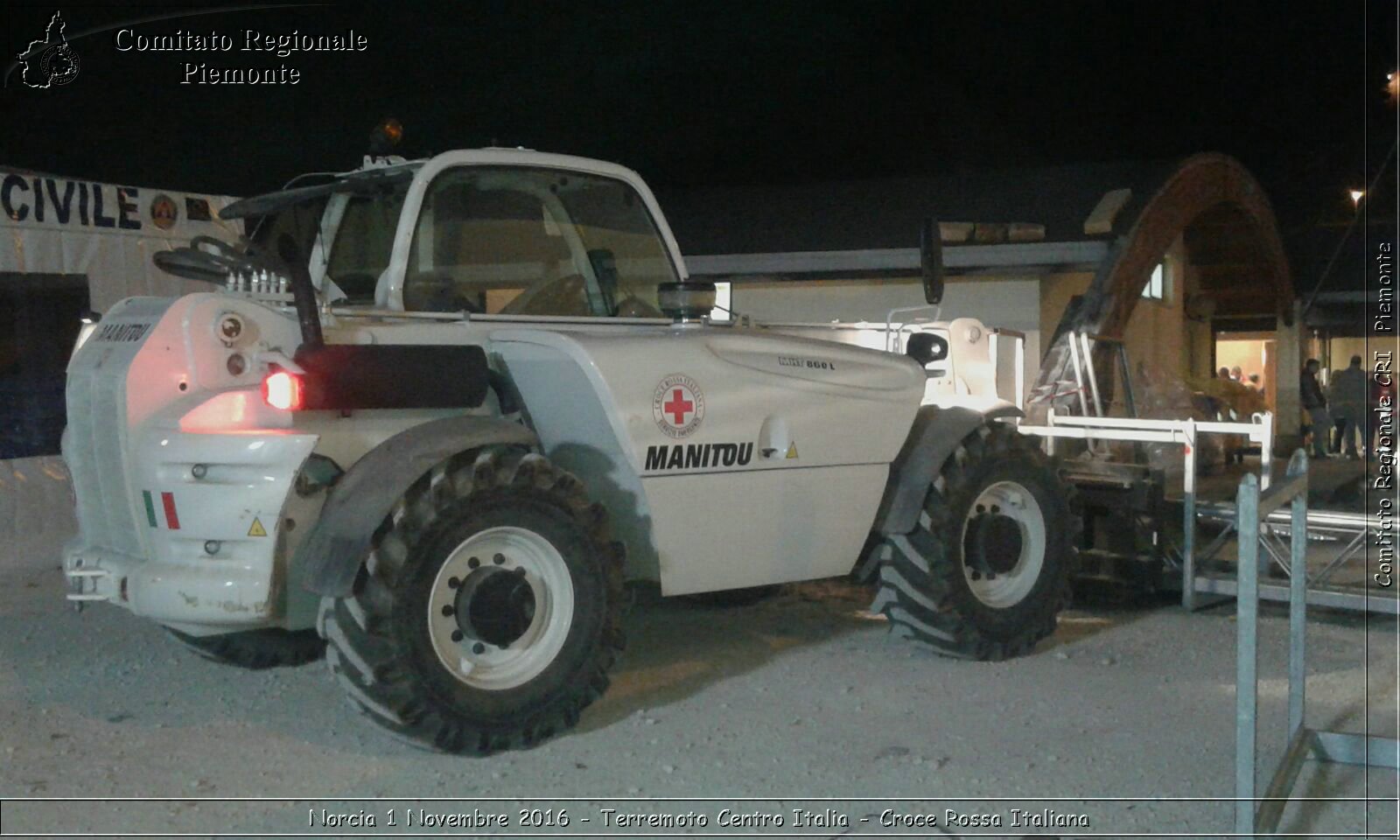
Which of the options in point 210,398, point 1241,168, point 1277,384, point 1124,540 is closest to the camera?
point 210,398

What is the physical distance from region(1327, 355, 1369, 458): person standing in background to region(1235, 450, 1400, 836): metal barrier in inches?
464

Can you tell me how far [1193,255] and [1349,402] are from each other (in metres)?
7.07

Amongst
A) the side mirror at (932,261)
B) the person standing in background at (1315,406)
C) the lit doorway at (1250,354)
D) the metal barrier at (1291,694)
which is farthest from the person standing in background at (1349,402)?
the metal barrier at (1291,694)

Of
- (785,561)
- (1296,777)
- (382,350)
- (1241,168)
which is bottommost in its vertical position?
(1296,777)

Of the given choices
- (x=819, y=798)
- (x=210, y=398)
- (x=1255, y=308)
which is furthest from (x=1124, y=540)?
(x=1255, y=308)

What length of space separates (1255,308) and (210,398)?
2356cm

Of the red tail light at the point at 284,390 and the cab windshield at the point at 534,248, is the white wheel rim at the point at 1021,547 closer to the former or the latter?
the cab windshield at the point at 534,248

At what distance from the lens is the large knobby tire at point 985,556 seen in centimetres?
662

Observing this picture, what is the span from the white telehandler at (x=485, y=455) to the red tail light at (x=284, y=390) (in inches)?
0.6

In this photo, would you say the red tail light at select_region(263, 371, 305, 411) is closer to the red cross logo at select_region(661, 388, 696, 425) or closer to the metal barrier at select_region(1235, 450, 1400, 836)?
the red cross logo at select_region(661, 388, 696, 425)

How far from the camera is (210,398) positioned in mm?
5137

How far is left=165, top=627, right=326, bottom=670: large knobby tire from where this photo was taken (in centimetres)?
642

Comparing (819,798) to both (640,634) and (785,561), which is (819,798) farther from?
(640,634)

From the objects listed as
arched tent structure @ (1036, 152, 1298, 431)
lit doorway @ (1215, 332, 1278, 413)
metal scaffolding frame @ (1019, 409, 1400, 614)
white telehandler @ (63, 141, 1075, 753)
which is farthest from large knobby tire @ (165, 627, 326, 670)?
lit doorway @ (1215, 332, 1278, 413)
